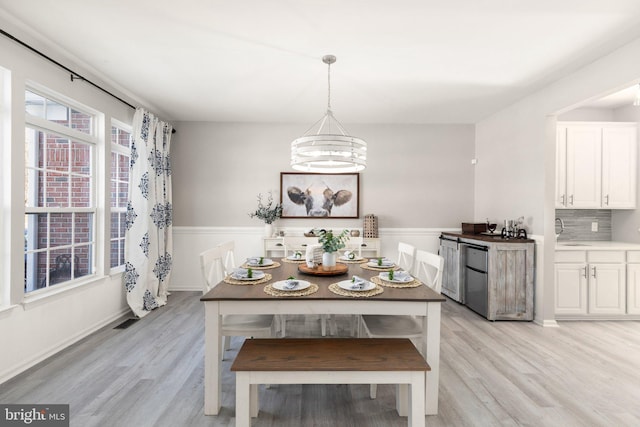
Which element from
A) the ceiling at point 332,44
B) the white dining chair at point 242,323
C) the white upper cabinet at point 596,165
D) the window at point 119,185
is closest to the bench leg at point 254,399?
the white dining chair at point 242,323

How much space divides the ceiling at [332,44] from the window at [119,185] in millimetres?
479

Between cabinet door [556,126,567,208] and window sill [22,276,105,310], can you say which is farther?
cabinet door [556,126,567,208]

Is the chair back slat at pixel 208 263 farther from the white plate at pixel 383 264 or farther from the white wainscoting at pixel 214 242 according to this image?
the white wainscoting at pixel 214 242

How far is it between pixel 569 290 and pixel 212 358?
380 cm

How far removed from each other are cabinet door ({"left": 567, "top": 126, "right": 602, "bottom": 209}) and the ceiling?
858 millimetres

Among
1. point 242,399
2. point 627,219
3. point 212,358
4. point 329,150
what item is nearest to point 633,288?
point 627,219

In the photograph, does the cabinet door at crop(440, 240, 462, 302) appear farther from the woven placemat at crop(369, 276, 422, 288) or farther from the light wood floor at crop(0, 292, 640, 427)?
the woven placemat at crop(369, 276, 422, 288)

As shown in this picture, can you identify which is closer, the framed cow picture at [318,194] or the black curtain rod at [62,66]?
the black curtain rod at [62,66]

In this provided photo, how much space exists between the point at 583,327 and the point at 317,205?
11.4 feet

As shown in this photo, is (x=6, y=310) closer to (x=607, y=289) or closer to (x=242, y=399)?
(x=242, y=399)

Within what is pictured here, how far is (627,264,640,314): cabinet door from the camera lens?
3.54m

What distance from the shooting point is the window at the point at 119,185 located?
3.73 metres

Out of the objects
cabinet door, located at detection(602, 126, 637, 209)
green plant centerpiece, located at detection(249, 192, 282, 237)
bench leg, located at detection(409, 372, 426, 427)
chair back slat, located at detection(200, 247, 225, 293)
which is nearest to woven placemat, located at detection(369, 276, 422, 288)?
bench leg, located at detection(409, 372, 426, 427)

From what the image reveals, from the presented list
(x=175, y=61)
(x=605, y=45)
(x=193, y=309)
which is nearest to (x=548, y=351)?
(x=605, y=45)
